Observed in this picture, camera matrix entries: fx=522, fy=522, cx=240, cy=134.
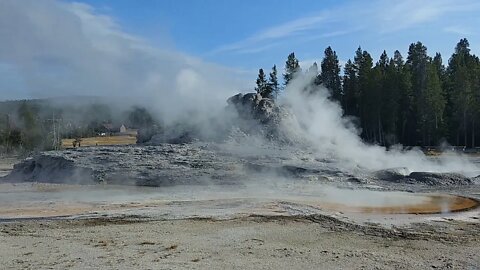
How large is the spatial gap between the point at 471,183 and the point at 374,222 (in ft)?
37.9

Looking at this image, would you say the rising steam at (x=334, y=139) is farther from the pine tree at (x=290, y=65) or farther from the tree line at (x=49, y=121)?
the pine tree at (x=290, y=65)

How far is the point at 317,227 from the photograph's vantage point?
13789mm

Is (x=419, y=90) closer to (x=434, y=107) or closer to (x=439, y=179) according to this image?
(x=434, y=107)

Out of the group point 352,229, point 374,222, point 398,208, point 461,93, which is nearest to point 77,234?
point 352,229

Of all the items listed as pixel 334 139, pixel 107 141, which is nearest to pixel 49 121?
pixel 107 141

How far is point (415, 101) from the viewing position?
55062 millimetres

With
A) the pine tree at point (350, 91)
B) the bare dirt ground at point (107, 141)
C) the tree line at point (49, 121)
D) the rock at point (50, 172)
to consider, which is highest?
the pine tree at point (350, 91)

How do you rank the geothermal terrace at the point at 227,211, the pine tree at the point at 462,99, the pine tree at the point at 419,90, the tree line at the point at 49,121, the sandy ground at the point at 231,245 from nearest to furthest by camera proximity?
the sandy ground at the point at 231,245, the geothermal terrace at the point at 227,211, the tree line at the point at 49,121, the pine tree at the point at 462,99, the pine tree at the point at 419,90

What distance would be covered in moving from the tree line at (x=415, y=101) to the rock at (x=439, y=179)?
26.7m

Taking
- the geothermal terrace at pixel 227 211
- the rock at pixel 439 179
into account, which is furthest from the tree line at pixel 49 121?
the rock at pixel 439 179

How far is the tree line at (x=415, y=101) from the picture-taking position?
51719 mm

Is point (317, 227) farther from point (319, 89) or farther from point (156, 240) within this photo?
point (319, 89)

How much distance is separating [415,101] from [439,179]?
33.1 meters

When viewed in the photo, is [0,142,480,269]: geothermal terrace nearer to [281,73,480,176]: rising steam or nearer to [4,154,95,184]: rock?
[4,154,95,184]: rock
